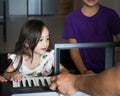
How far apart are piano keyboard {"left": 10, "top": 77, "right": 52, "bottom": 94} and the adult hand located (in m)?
0.03

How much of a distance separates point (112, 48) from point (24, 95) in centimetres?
36

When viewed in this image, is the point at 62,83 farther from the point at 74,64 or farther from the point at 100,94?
the point at 74,64

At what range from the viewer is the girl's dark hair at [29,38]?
1.62 m

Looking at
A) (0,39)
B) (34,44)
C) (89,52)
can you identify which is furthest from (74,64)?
(0,39)

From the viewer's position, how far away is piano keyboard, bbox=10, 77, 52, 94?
2.99ft

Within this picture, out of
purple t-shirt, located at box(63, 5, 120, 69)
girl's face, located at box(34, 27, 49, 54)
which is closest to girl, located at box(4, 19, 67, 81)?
girl's face, located at box(34, 27, 49, 54)

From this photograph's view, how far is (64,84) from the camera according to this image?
0.97 m

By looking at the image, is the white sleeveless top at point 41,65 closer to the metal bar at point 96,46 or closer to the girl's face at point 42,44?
the girl's face at point 42,44

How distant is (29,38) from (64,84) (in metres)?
0.73

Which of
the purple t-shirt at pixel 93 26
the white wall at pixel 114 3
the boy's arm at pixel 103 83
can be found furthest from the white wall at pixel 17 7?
the boy's arm at pixel 103 83

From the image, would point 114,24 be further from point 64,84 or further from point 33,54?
point 64,84

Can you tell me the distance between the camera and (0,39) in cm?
561

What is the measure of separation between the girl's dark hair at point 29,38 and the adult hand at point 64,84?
64cm

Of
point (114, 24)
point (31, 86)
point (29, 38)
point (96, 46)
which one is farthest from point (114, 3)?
point (31, 86)
